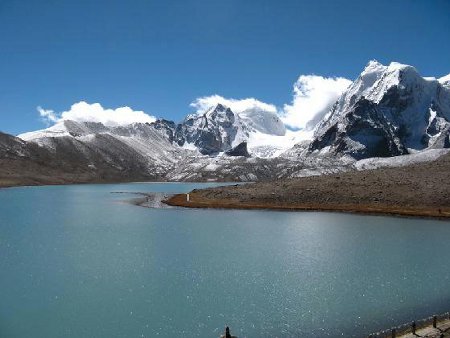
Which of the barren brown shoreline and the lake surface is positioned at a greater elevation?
the barren brown shoreline

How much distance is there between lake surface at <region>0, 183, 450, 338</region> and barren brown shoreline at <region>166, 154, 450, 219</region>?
31115mm

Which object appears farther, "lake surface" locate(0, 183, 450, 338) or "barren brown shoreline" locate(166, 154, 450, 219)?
"barren brown shoreline" locate(166, 154, 450, 219)

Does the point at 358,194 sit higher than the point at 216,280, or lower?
higher

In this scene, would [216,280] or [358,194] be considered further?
[358,194]

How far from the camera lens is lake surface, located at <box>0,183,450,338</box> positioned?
38.5 meters

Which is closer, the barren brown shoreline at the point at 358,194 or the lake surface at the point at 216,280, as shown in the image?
the lake surface at the point at 216,280

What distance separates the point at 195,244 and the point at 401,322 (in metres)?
41.7

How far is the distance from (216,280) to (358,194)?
9725 cm

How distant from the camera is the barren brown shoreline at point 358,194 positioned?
411ft

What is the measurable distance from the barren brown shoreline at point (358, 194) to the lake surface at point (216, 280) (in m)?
31.1

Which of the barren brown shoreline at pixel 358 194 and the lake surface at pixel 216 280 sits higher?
the barren brown shoreline at pixel 358 194

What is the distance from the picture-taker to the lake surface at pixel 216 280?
38.5 m

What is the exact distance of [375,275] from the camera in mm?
54750

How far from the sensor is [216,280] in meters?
51.4
